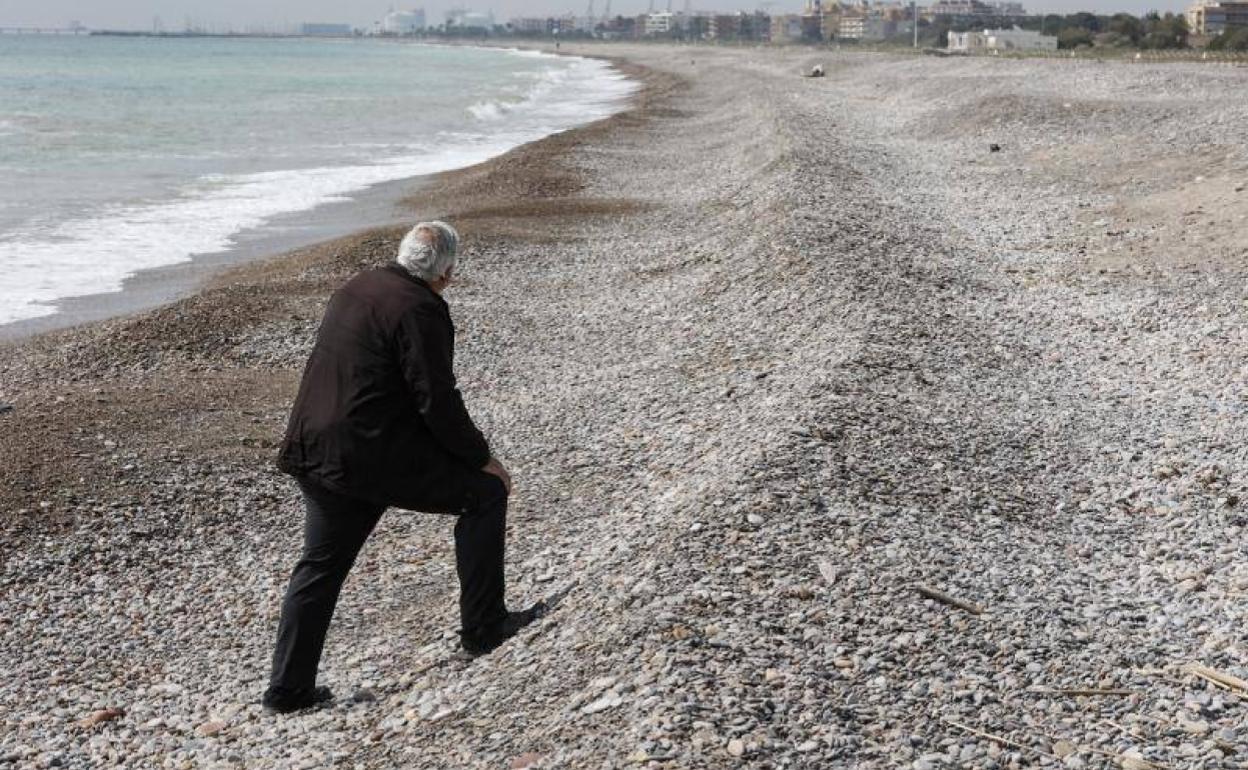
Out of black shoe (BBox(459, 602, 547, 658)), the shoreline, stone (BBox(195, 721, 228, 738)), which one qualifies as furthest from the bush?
stone (BBox(195, 721, 228, 738))

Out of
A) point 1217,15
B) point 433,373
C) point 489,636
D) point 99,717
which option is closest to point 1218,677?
point 489,636

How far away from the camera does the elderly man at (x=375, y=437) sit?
5.52 metres

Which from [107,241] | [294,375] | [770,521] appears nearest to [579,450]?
[770,521]

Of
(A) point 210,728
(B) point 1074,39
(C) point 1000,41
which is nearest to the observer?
(A) point 210,728

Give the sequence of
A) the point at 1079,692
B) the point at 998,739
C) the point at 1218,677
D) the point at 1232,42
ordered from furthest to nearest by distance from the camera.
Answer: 1. the point at 1232,42
2. the point at 1218,677
3. the point at 1079,692
4. the point at 998,739

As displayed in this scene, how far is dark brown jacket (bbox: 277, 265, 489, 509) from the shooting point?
18.0ft

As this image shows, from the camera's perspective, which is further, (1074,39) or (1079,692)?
(1074,39)

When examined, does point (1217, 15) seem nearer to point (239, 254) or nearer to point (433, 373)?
point (239, 254)

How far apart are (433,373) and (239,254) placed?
50.2ft

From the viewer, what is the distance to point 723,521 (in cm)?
691

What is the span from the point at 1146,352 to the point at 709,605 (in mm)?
6562

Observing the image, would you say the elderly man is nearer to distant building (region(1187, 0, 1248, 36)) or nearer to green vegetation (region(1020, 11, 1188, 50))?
green vegetation (region(1020, 11, 1188, 50))

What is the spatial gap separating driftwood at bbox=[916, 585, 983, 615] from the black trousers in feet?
6.26

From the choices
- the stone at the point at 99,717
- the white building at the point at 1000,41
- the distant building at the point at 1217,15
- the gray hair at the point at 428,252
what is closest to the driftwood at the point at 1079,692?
the gray hair at the point at 428,252
